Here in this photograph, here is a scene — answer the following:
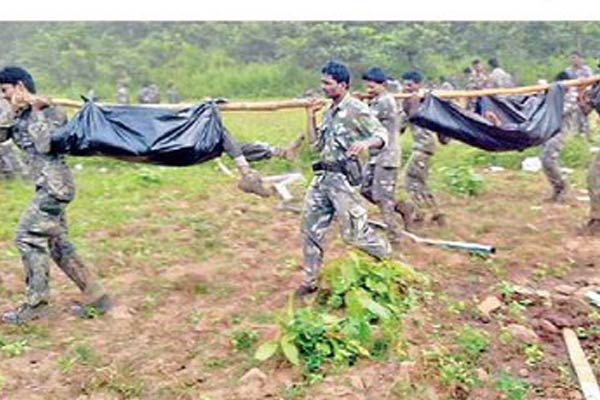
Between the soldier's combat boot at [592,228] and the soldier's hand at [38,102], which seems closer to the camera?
the soldier's hand at [38,102]

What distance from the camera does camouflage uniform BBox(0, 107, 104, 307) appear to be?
6.62 m

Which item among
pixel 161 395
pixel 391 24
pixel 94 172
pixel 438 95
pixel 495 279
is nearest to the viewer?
pixel 161 395

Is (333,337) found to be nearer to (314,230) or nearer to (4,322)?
(314,230)

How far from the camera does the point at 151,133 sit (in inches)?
280

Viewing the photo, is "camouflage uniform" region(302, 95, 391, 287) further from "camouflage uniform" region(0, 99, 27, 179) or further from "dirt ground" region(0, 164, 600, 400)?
"camouflage uniform" region(0, 99, 27, 179)

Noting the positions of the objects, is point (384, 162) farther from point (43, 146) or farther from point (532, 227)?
point (43, 146)

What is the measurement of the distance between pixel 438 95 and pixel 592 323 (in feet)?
9.47

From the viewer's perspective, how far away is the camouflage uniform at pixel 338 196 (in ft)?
22.1

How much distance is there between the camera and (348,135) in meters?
6.75

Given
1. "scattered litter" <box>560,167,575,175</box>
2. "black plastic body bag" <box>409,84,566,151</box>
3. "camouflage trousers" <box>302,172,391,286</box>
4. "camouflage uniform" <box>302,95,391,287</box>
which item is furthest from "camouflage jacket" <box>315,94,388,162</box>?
"scattered litter" <box>560,167,575,175</box>

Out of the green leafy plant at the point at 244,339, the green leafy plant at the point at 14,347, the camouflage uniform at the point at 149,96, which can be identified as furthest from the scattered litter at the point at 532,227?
the camouflage uniform at the point at 149,96

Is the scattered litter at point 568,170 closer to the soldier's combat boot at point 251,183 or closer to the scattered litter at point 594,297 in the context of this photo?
the scattered litter at point 594,297

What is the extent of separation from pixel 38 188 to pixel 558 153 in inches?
234
